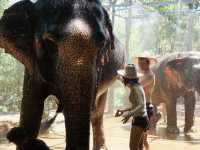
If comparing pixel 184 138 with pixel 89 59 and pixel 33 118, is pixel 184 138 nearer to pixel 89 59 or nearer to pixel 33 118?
pixel 33 118

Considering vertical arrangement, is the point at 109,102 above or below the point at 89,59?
below

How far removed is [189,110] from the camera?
891 cm

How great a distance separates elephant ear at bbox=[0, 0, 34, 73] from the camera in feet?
11.9

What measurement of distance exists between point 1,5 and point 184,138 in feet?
15.9

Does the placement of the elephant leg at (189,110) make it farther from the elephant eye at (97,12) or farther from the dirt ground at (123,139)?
the elephant eye at (97,12)

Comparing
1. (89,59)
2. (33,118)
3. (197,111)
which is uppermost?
(89,59)

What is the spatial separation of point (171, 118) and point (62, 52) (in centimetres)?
630

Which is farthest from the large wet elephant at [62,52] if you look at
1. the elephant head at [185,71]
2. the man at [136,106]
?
the elephant head at [185,71]

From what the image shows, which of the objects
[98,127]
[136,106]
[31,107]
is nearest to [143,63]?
[136,106]

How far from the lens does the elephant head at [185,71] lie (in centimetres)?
864

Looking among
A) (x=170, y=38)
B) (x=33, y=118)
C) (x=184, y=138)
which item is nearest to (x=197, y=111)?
(x=170, y=38)

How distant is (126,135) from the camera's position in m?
8.09

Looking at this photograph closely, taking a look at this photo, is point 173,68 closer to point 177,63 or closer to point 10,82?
point 177,63

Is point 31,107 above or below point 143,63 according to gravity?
below
